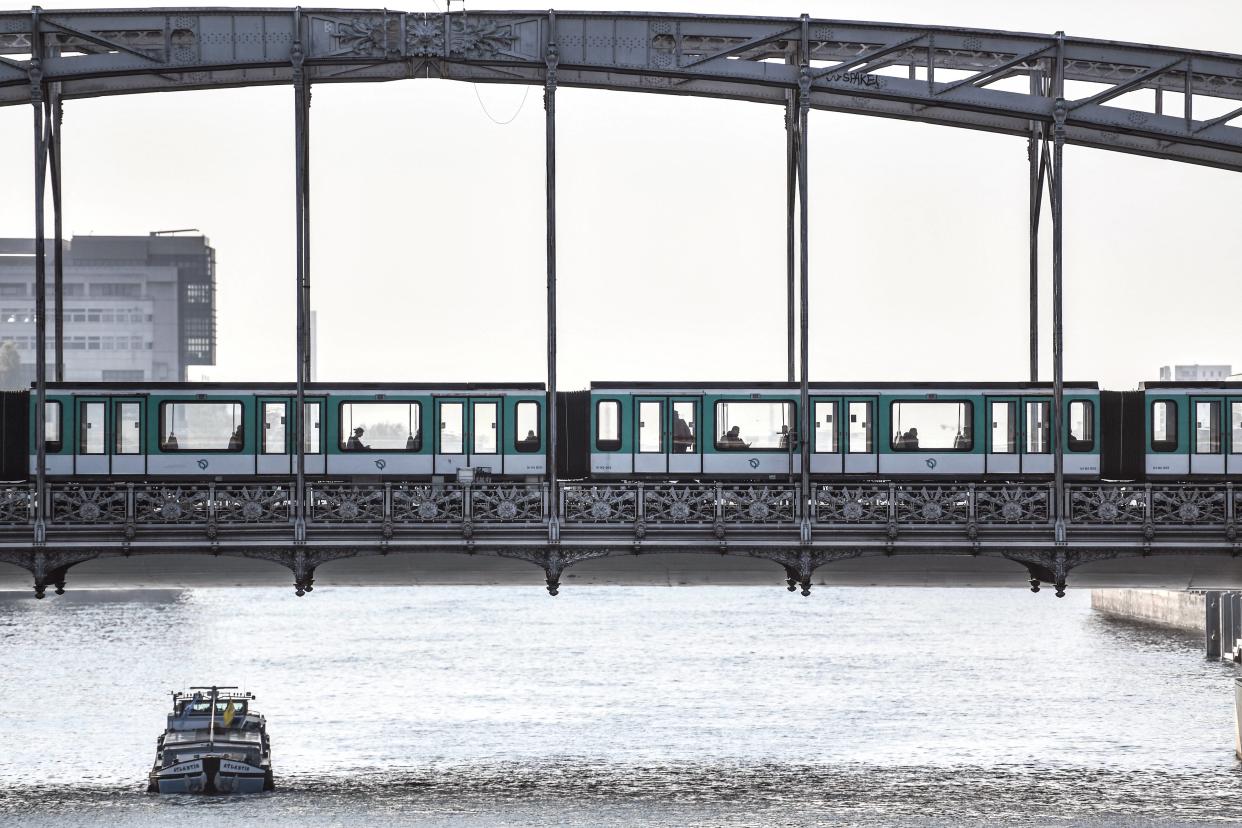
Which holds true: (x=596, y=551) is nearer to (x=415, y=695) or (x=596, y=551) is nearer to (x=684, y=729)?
(x=684, y=729)

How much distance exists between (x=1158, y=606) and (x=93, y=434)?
89.0 metres

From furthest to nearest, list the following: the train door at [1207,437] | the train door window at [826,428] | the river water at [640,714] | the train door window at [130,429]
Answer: the river water at [640,714] < the train door window at [826,428] < the train door window at [130,429] < the train door at [1207,437]

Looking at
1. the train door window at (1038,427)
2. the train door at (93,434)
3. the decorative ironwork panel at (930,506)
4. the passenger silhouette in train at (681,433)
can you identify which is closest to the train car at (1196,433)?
the train door window at (1038,427)

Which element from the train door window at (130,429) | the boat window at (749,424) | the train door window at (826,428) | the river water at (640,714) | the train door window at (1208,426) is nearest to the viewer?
the train door window at (1208,426)

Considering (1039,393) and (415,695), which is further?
(415,695)

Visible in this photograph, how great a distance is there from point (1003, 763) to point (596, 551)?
33567mm

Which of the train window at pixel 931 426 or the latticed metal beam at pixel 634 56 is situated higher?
the latticed metal beam at pixel 634 56

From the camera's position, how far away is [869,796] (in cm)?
5600

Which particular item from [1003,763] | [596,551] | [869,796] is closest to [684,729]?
[1003,763]

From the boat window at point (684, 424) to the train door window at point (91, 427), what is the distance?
1430 cm

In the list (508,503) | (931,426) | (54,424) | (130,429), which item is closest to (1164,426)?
(931,426)

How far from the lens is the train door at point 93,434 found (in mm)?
45844

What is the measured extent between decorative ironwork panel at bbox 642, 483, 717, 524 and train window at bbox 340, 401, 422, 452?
11.4 meters

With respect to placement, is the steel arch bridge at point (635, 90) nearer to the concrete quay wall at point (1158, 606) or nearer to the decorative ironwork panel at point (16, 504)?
the decorative ironwork panel at point (16, 504)
